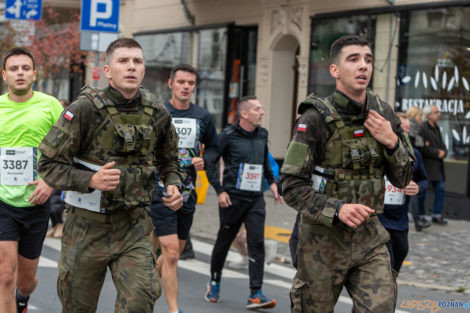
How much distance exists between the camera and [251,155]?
7.79 metres

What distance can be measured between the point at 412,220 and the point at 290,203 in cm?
912

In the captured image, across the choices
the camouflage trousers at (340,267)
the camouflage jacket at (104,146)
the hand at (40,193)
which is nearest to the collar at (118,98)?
the camouflage jacket at (104,146)

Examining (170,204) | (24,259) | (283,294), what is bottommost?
(283,294)

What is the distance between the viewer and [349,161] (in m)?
4.39

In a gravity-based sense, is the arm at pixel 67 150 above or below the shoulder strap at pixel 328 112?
below

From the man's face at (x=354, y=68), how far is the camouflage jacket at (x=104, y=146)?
1143mm

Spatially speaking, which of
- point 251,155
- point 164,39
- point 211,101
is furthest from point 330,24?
point 251,155

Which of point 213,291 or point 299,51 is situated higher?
point 299,51

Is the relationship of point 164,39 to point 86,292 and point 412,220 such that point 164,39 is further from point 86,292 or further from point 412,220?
point 86,292

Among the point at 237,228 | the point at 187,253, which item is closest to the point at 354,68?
the point at 237,228

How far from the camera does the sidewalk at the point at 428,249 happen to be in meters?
8.81

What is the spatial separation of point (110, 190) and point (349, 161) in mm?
1328

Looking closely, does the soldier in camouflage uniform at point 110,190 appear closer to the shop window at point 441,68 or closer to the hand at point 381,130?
the hand at point 381,130

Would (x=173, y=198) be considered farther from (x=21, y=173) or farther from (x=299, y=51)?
(x=299, y=51)
